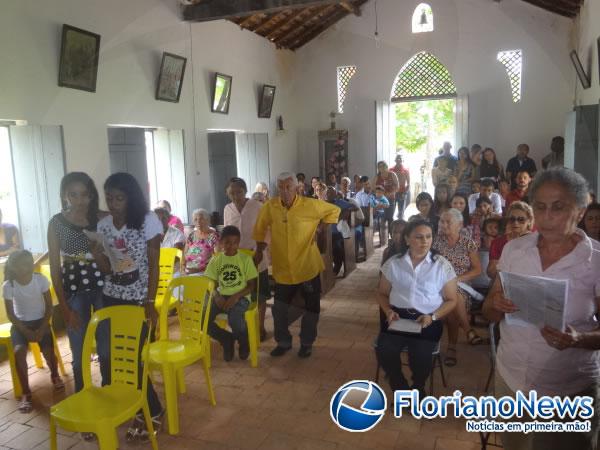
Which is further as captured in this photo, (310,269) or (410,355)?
(310,269)

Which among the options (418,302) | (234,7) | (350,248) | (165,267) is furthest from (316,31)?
(418,302)

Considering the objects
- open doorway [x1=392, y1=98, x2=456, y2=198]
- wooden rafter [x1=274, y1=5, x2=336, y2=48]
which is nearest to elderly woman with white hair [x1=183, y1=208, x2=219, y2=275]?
wooden rafter [x1=274, y1=5, x2=336, y2=48]

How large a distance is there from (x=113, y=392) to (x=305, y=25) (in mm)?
9323

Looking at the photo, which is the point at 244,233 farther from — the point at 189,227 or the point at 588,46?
the point at 588,46

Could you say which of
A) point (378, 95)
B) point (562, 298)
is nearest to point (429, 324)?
point (562, 298)

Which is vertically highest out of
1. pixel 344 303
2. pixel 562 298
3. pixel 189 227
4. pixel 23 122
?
pixel 23 122

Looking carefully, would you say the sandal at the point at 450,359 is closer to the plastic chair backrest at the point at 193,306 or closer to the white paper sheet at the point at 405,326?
the white paper sheet at the point at 405,326

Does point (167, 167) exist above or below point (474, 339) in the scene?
above

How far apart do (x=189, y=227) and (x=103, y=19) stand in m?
2.96

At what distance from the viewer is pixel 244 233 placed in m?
4.48

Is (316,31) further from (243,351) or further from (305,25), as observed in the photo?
(243,351)

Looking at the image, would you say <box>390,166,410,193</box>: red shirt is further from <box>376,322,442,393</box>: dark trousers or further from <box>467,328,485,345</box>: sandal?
<box>376,322,442,393</box>: dark trousers

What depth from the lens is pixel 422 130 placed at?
16.6m

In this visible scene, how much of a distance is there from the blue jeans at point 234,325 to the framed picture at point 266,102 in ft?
21.0
